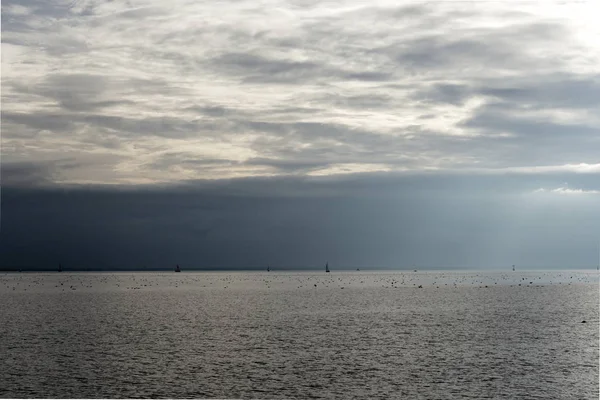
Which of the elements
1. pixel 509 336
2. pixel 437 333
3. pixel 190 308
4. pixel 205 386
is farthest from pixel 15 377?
pixel 190 308

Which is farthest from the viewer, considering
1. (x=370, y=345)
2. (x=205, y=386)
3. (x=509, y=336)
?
(x=509, y=336)

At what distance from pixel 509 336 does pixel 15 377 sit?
213 feet

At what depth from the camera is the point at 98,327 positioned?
110250 mm

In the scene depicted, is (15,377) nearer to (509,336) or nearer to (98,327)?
(98,327)

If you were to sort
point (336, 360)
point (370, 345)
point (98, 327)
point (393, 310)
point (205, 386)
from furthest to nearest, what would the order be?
point (393, 310)
point (98, 327)
point (370, 345)
point (336, 360)
point (205, 386)

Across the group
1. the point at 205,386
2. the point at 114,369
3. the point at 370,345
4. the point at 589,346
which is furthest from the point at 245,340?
the point at 589,346

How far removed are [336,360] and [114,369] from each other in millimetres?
22318

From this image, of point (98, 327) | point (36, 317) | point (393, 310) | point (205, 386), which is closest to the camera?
point (205, 386)

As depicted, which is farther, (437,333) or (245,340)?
(437,333)

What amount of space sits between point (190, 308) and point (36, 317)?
33.8 metres

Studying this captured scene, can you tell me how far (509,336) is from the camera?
10100 cm

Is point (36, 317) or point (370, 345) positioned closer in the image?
point (370, 345)

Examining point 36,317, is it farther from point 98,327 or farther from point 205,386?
point 205,386

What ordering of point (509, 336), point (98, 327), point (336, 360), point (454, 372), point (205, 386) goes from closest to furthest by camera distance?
point (205, 386) < point (454, 372) < point (336, 360) < point (509, 336) < point (98, 327)
